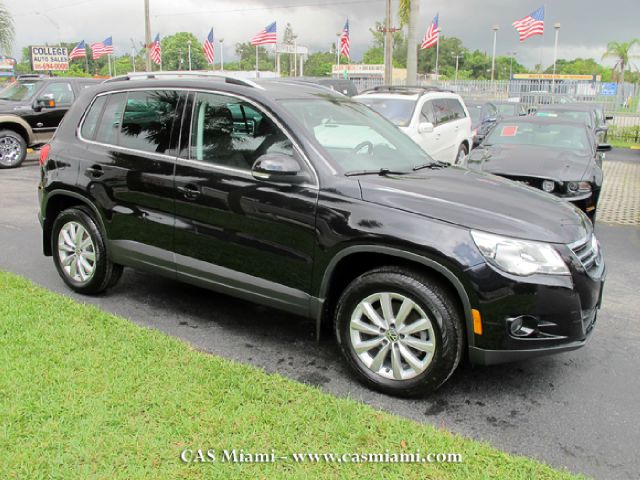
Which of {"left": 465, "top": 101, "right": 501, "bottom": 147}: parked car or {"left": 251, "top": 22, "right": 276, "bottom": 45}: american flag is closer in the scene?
{"left": 465, "top": 101, "right": 501, "bottom": 147}: parked car

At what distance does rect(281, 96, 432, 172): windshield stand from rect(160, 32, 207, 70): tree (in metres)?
95.5

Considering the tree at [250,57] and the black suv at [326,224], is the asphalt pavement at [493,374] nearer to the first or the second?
the black suv at [326,224]

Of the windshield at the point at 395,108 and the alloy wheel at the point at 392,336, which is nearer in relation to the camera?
the alloy wheel at the point at 392,336

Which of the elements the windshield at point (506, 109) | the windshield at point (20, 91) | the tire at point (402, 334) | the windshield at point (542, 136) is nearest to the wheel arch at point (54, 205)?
the tire at point (402, 334)

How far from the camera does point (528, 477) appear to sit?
9.35 feet

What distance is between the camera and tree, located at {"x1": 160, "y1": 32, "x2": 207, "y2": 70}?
321ft

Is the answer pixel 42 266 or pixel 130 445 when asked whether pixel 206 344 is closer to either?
pixel 130 445

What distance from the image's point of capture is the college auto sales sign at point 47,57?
32.8 m

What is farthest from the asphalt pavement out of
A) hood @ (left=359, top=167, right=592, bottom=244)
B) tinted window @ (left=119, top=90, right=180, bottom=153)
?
tinted window @ (left=119, top=90, right=180, bottom=153)

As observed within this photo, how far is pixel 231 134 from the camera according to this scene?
167 inches

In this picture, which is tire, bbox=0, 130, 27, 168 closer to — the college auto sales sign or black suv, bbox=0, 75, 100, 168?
black suv, bbox=0, 75, 100, 168

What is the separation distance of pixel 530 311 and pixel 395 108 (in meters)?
7.69

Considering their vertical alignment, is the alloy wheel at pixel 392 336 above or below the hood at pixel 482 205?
below

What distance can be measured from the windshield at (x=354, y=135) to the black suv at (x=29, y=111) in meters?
10.9
